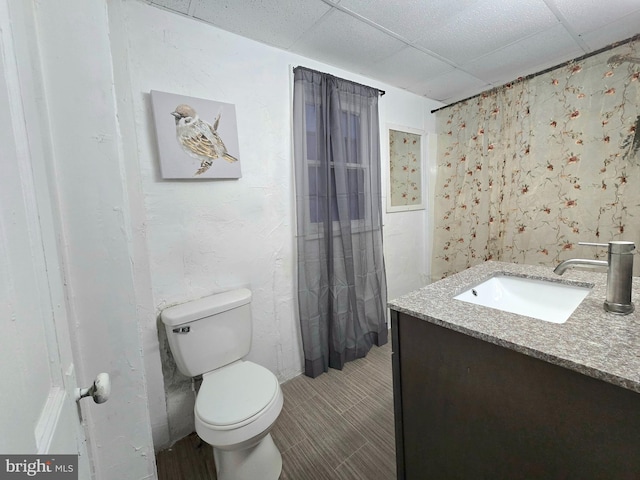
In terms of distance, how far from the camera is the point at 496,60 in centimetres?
200

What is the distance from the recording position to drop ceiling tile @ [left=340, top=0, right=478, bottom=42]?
4.58 ft

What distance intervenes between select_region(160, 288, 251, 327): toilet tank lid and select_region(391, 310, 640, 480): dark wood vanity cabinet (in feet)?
2.92

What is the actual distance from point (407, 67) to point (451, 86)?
25.5 inches

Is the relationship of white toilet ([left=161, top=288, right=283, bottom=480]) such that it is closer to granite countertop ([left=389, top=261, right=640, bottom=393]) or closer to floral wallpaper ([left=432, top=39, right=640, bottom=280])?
granite countertop ([left=389, top=261, right=640, bottom=393])

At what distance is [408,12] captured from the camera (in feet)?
4.80

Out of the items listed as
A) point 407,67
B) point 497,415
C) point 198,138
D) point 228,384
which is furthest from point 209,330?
point 407,67

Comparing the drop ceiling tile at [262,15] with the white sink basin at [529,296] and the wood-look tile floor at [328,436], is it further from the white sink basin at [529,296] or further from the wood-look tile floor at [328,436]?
the wood-look tile floor at [328,436]

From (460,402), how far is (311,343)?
119 centimetres

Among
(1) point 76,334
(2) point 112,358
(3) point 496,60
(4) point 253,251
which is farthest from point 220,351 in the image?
(3) point 496,60

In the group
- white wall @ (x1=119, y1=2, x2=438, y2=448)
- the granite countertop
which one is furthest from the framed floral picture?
the granite countertop

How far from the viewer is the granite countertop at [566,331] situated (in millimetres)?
646

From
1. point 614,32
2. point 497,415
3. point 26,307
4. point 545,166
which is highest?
point 614,32

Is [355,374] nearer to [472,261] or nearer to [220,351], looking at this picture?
[220,351]

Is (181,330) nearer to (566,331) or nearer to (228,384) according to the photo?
(228,384)
